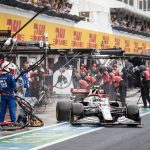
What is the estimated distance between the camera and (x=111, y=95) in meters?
21.4

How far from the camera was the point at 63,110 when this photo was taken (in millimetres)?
17844

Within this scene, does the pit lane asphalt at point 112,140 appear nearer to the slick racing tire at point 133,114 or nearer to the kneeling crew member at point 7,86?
the slick racing tire at point 133,114

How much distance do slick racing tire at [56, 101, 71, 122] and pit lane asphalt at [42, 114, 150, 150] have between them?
1.77 m

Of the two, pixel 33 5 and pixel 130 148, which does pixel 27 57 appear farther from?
pixel 130 148

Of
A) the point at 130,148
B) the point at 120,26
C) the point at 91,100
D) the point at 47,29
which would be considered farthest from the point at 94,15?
the point at 130,148

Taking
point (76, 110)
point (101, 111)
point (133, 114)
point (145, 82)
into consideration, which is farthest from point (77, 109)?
point (145, 82)

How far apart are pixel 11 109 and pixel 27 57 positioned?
1377 cm

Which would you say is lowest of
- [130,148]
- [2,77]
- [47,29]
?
[130,148]

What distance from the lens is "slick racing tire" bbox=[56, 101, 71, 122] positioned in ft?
58.5

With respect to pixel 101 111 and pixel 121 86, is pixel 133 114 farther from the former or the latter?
pixel 121 86

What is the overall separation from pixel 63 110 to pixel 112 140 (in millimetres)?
4229

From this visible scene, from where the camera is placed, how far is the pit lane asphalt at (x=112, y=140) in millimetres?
12688

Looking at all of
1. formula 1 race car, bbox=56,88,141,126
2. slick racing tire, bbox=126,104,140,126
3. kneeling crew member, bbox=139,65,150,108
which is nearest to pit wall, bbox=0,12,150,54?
kneeling crew member, bbox=139,65,150,108

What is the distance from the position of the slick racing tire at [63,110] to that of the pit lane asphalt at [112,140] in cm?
177
